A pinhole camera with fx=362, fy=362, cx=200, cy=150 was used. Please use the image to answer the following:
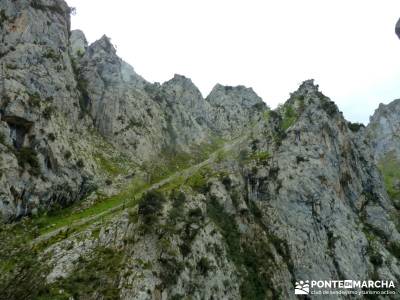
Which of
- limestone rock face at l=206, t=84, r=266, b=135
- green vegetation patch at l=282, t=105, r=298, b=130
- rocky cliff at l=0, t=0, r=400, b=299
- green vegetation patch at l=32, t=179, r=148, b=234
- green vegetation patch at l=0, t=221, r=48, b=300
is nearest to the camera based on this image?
green vegetation patch at l=0, t=221, r=48, b=300

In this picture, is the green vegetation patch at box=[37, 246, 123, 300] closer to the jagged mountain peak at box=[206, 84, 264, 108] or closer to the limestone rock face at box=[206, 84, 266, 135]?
the limestone rock face at box=[206, 84, 266, 135]

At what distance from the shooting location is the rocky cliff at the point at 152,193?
4166 cm

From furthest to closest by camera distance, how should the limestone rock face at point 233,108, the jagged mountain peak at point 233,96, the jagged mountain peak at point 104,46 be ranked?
the jagged mountain peak at point 233,96 < the limestone rock face at point 233,108 < the jagged mountain peak at point 104,46

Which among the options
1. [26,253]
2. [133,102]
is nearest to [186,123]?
[133,102]

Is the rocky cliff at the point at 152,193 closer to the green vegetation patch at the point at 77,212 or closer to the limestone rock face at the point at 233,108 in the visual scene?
the green vegetation patch at the point at 77,212

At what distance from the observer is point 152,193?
4791 cm

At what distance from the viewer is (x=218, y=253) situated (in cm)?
5006

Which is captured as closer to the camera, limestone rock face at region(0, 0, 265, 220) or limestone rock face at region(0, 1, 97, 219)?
limestone rock face at region(0, 1, 97, 219)

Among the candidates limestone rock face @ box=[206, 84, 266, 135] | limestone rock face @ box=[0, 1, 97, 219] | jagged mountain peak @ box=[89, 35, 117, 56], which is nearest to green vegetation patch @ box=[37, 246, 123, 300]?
limestone rock face @ box=[0, 1, 97, 219]

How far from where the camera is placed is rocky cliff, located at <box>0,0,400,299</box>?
41656 mm

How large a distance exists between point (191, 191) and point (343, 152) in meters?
47.3

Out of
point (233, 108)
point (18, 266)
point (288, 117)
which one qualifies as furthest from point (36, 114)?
point (233, 108)

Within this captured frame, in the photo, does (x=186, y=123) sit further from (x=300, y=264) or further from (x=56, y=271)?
(x=56, y=271)

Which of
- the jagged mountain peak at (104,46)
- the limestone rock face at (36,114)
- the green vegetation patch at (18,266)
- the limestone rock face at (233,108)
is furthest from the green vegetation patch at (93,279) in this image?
the limestone rock face at (233,108)
